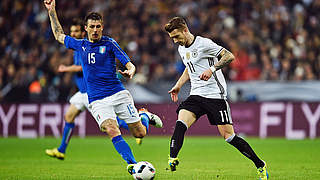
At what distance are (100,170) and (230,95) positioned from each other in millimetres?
10256

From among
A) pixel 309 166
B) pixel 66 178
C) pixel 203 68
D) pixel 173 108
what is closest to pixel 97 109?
pixel 66 178

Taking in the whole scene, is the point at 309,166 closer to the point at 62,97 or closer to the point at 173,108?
the point at 173,108

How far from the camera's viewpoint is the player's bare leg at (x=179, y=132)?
784 centimetres

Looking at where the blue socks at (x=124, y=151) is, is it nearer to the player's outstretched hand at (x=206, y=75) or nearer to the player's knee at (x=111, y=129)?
the player's knee at (x=111, y=129)

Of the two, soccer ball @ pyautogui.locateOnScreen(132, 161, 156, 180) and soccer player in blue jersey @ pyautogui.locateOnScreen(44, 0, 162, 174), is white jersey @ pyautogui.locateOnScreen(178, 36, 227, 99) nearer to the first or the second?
soccer player in blue jersey @ pyautogui.locateOnScreen(44, 0, 162, 174)

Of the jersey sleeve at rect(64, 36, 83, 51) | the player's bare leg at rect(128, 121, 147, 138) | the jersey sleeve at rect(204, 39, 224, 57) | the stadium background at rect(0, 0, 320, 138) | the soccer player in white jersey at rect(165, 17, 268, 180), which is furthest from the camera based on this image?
the stadium background at rect(0, 0, 320, 138)

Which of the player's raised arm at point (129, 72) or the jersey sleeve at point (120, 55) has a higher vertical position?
the jersey sleeve at point (120, 55)

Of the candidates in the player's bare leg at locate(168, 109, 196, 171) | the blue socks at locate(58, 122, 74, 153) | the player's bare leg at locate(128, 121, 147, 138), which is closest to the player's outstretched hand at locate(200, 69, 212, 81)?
the player's bare leg at locate(168, 109, 196, 171)

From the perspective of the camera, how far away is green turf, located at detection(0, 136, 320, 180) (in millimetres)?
8742

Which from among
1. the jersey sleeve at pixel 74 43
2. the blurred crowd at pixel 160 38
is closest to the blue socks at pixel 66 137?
the jersey sleeve at pixel 74 43

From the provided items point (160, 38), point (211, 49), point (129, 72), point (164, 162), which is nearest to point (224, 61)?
point (211, 49)

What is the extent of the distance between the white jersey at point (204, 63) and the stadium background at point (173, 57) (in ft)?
29.7

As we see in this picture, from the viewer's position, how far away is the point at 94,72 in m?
8.43

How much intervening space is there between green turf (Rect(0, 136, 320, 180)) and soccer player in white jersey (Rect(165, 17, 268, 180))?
64 cm
